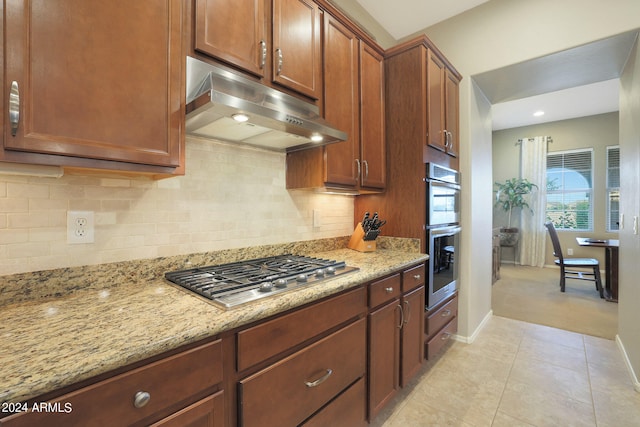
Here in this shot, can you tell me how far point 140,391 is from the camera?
0.68 metres

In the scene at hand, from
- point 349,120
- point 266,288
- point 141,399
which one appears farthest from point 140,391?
point 349,120

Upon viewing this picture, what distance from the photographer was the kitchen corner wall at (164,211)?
1001mm

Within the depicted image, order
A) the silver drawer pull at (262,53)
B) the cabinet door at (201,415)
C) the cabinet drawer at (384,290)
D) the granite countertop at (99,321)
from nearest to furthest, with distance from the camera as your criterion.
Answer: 1. the granite countertop at (99,321)
2. the cabinet door at (201,415)
3. the silver drawer pull at (262,53)
4. the cabinet drawer at (384,290)

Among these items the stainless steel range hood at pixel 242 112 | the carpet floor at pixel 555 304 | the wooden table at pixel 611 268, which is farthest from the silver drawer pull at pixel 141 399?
the wooden table at pixel 611 268

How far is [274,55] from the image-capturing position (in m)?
1.40

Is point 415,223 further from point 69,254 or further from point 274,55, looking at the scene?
point 69,254

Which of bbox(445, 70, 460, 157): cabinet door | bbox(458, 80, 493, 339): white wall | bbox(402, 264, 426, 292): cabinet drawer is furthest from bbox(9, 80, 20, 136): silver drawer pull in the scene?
bbox(458, 80, 493, 339): white wall

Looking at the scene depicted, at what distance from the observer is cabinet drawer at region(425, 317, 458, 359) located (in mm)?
2076

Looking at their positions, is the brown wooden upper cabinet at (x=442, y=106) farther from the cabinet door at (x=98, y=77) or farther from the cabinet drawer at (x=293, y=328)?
the cabinet door at (x=98, y=77)

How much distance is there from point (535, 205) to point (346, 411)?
6434mm

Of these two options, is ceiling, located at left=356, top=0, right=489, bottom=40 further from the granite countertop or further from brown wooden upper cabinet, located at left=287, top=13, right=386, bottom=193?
the granite countertop

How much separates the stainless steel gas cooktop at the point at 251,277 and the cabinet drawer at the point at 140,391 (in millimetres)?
182

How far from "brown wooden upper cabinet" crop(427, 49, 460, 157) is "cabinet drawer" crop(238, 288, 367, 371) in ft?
4.71

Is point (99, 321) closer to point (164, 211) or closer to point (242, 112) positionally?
point (164, 211)
